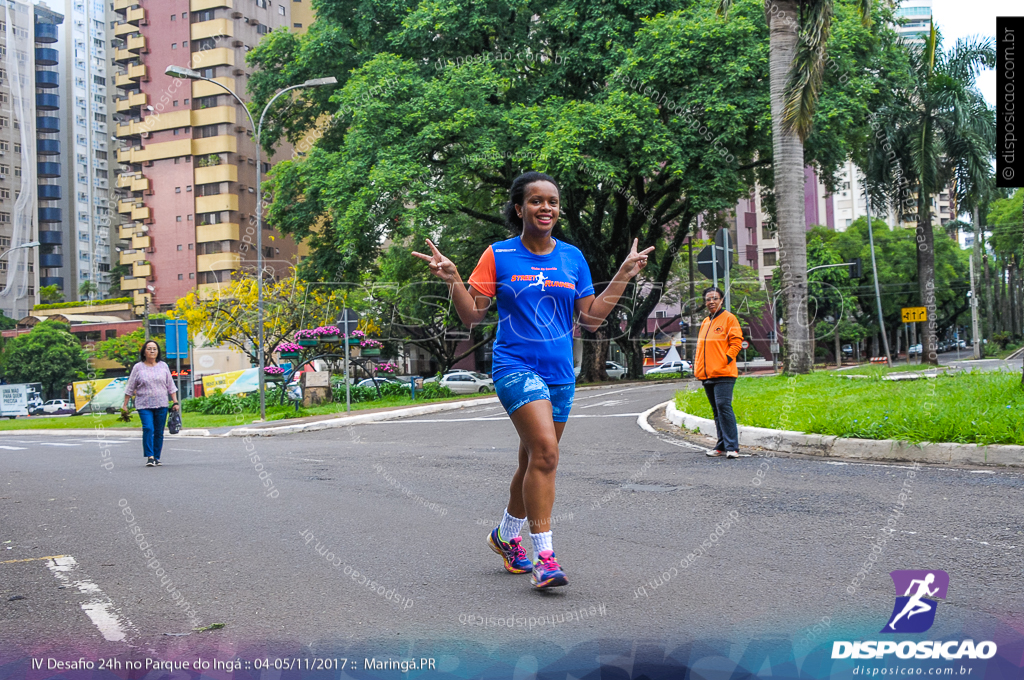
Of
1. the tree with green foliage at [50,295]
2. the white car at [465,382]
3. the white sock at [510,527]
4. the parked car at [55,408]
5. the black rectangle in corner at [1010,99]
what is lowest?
the parked car at [55,408]

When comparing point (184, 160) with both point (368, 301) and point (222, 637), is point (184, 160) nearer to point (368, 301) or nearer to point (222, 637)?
point (368, 301)

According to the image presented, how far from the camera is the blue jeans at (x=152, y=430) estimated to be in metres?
11.2

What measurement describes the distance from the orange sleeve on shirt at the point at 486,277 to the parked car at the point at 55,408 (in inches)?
2160

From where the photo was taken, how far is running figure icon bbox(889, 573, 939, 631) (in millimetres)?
3408

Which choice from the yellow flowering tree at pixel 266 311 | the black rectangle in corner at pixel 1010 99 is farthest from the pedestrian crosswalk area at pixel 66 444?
the yellow flowering tree at pixel 266 311

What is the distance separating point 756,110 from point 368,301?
24.6 m

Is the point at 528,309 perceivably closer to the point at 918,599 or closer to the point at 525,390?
the point at 525,390

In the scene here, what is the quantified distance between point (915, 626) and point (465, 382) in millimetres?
40631

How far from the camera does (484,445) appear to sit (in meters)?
11.5

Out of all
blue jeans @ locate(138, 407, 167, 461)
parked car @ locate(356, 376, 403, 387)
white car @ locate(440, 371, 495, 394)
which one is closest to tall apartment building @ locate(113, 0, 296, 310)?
white car @ locate(440, 371, 495, 394)

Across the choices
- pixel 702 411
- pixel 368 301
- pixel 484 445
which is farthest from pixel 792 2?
pixel 368 301

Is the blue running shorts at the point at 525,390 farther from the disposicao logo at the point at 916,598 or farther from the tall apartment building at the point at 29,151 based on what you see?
the tall apartment building at the point at 29,151

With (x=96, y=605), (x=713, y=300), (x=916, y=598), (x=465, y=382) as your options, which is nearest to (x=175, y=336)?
(x=465, y=382)

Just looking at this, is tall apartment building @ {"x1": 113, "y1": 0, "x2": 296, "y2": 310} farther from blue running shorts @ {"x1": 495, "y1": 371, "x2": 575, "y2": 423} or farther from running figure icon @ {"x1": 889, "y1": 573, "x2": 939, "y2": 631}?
running figure icon @ {"x1": 889, "y1": 573, "x2": 939, "y2": 631}
